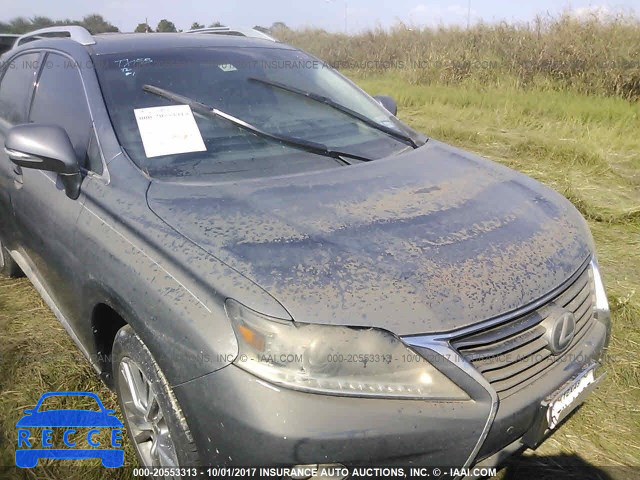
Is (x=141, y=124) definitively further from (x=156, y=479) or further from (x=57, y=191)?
(x=156, y=479)

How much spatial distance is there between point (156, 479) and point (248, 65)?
2020 millimetres

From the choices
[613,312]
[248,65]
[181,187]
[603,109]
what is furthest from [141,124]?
[603,109]

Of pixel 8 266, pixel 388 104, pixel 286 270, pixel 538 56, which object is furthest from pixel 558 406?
pixel 538 56

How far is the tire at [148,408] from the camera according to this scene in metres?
1.63

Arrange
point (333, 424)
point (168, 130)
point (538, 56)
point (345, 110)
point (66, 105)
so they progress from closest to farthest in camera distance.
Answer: point (333, 424), point (168, 130), point (66, 105), point (345, 110), point (538, 56)

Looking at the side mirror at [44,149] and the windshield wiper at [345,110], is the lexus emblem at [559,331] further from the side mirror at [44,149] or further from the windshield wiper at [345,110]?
the side mirror at [44,149]

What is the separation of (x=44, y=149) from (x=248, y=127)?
2.69ft

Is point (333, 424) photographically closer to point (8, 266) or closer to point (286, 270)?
point (286, 270)

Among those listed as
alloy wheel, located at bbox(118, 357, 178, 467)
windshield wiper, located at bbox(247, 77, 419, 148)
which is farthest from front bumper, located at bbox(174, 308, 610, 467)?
windshield wiper, located at bbox(247, 77, 419, 148)

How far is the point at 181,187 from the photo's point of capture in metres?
2.05

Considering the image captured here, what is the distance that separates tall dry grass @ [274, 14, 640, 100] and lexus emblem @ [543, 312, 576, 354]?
871 centimetres

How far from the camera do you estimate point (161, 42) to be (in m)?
2.87

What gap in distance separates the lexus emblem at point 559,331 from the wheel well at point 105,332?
1445mm

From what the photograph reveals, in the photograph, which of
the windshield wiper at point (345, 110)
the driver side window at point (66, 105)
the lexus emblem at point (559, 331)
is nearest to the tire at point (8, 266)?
the driver side window at point (66, 105)
